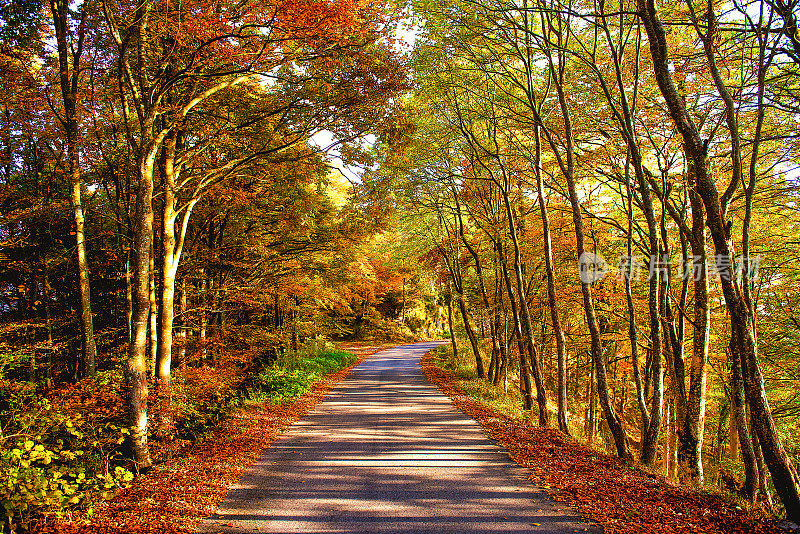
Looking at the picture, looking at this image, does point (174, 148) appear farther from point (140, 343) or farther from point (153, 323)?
point (140, 343)

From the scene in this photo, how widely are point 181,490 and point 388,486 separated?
2664 mm

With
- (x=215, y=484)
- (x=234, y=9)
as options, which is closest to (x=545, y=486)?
(x=215, y=484)

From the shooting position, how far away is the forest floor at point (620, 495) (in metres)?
4.29

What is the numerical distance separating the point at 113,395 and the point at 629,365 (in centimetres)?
1678

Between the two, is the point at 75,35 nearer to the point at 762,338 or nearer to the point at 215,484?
the point at 215,484

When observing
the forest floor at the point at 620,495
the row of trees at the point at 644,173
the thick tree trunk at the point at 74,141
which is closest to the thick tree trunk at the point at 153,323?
the thick tree trunk at the point at 74,141

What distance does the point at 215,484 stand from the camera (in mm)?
5609

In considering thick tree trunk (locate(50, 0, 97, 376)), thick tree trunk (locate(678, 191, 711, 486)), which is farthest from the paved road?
thick tree trunk (locate(50, 0, 97, 376))

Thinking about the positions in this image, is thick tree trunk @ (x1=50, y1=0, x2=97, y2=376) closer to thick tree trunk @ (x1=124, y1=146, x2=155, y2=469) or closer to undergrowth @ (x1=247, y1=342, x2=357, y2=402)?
thick tree trunk @ (x1=124, y1=146, x2=155, y2=469)

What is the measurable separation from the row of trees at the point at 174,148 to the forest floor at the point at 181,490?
2.91 feet

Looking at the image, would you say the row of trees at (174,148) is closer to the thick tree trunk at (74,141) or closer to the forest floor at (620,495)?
the thick tree trunk at (74,141)

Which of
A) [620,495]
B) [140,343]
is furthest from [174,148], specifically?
[620,495]

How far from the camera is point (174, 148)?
28.9 feet

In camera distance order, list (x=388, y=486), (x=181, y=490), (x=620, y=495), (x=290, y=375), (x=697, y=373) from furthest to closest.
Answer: (x=290, y=375)
(x=697, y=373)
(x=388, y=486)
(x=181, y=490)
(x=620, y=495)
